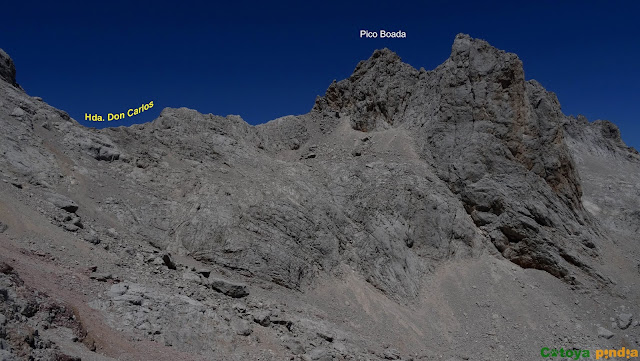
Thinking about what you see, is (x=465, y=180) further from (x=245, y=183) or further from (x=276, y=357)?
(x=276, y=357)

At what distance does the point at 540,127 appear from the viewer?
3594cm

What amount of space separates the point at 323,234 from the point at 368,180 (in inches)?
291

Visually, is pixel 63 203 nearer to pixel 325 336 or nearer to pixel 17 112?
pixel 17 112

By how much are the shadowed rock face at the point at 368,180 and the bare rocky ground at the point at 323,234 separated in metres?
0.13

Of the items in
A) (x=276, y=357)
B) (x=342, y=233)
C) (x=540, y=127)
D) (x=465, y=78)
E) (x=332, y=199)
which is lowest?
(x=276, y=357)

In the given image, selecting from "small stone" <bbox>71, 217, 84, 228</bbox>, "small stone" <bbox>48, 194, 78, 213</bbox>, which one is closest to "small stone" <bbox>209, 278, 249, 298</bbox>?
"small stone" <bbox>71, 217, 84, 228</bbox>

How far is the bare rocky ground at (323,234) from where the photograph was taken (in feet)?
48.3

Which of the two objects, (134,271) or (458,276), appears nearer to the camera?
(134,271)

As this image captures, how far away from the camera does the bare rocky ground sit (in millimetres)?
14727

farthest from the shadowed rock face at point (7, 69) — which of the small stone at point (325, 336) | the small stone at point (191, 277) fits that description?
the small stone at point (325, 336)

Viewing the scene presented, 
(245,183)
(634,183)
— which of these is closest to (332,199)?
(245,183)

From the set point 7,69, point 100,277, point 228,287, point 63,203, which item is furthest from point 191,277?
point 7,69

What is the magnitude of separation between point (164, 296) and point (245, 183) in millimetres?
13023

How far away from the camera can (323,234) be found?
2670cm
